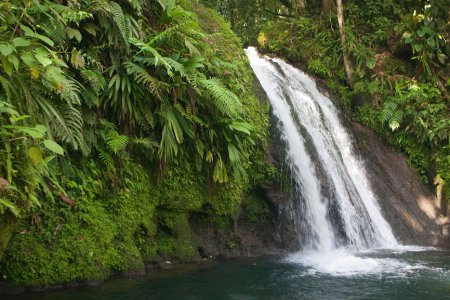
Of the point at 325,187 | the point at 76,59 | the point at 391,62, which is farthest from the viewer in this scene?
the point at 391,62

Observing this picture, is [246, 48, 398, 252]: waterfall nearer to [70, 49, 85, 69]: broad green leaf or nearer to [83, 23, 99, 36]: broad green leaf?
[83, 23, 99, 36]: broad green leaf

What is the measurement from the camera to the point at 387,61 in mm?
13156

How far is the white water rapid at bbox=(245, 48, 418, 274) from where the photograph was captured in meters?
8.54

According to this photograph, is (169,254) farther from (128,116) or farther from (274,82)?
(274,82)

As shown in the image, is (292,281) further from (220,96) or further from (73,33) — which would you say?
(73,33)

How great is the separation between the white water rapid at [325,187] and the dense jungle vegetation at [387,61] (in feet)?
4.29

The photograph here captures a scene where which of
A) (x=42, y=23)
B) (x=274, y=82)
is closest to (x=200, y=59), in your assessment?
(x=42, y=23)

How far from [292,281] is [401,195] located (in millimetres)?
5668

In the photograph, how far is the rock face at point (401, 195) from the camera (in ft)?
33.7

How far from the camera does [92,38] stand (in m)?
6.34

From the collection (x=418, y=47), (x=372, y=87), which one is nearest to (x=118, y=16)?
(x=372, y=87)

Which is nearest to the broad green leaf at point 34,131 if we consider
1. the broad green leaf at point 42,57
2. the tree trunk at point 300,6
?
the broad green leaf at point 42,57

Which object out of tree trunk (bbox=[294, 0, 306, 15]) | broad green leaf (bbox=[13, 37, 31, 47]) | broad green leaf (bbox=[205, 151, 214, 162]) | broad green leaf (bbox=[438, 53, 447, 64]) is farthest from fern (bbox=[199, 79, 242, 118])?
tree trunk (bbox=[294, 0, 306, 15])

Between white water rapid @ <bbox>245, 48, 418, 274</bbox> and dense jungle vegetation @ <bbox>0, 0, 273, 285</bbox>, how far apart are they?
1531mm
